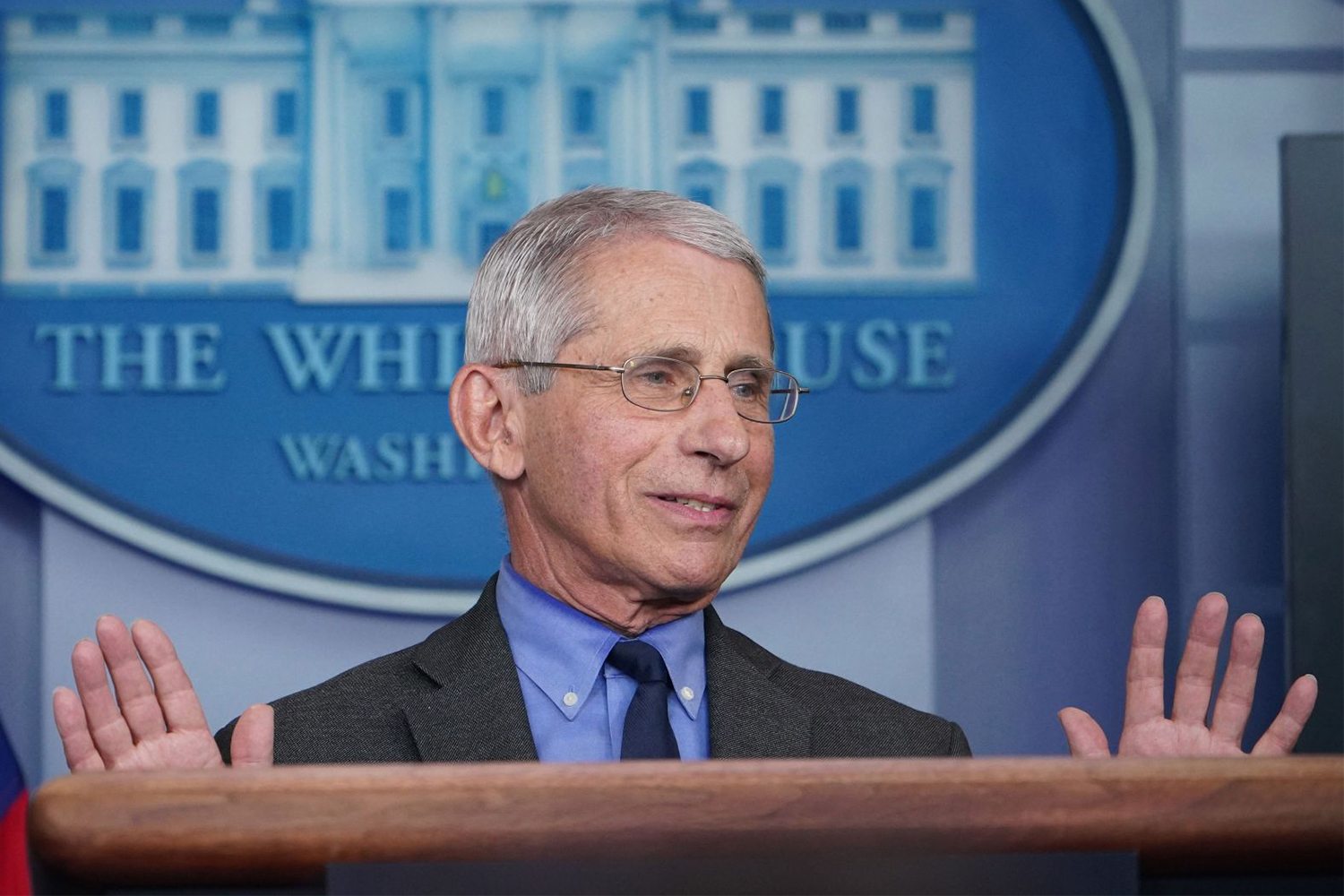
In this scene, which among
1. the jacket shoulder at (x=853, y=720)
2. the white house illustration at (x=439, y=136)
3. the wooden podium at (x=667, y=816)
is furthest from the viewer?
the white house illustration at (x=439, y=136)

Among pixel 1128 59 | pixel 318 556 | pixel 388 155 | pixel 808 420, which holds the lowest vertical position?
pixel 318 556

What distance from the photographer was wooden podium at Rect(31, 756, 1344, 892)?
480mm

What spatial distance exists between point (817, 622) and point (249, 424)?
3.64 ft

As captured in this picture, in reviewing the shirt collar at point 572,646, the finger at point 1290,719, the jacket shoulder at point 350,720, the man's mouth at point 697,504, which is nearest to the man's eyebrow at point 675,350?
the man's mouth at point 697,504

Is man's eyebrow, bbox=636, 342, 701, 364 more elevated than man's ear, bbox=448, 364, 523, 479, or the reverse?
man's eyebrow, bbox=636, 342, 701, 364

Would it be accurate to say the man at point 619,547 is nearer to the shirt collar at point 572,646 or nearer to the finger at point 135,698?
the shirt collar at point 572,646

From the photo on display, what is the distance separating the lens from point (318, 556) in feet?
8.52

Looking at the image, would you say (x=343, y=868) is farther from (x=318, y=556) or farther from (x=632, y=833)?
(x=318, y=556)

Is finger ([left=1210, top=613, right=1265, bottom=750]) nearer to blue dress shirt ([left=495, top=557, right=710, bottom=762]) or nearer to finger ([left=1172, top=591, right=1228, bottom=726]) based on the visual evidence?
finger ([left=1172, top=591, right=1228, bottom=726])

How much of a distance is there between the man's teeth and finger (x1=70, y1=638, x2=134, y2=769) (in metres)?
0.57

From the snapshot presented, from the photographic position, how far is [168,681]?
3.86 ft

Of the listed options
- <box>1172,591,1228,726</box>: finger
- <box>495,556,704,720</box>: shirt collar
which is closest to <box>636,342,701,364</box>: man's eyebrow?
<box>495,556,704,720</box>: shirt collar

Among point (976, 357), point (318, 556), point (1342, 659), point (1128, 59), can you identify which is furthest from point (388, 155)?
point (1342, 659)

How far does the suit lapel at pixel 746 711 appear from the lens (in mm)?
1491
